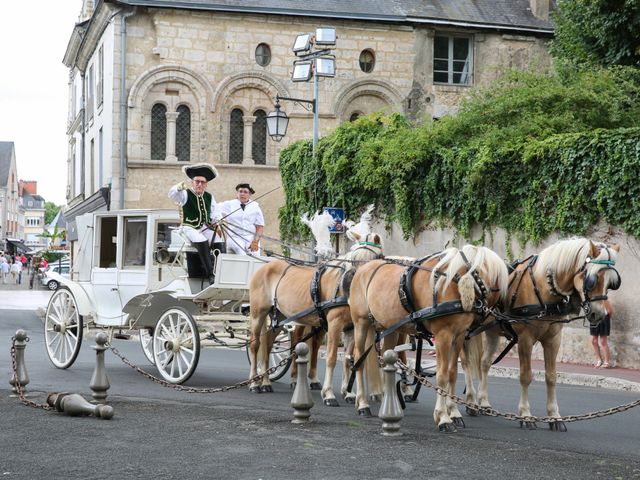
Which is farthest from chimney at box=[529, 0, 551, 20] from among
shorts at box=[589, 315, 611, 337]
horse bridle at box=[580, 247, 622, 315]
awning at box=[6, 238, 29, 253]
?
awning at box=[6, 238, 29, 253]

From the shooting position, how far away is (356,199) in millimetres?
22031

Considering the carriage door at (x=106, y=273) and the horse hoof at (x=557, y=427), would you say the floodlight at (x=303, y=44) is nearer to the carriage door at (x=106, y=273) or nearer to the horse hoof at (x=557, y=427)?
the carriage door at (x=106, y=273)

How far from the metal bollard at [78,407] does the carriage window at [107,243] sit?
4.46 meters

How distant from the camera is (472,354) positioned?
34.8 feet

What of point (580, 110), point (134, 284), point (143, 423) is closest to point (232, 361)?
point (134, 284)

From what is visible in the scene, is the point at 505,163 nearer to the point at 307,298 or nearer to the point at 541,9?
the point at 307,298

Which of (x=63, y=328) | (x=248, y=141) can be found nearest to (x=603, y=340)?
(x=63, y=328)

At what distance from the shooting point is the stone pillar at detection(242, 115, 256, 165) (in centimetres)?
3111

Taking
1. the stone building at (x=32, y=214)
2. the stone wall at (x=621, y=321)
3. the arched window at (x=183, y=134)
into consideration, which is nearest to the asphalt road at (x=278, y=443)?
the stone wall at (x=621, y=321)

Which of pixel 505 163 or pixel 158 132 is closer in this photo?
pixel 505 163

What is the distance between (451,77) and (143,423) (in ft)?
80.4

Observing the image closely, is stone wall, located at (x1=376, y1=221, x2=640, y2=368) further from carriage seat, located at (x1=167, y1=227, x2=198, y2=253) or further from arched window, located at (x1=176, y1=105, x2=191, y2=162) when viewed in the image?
arched window, located at (x1=176, y1=105, x2=191, y2=162)

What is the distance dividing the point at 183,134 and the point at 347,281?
21.2m

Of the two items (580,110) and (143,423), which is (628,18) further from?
(143,423)
